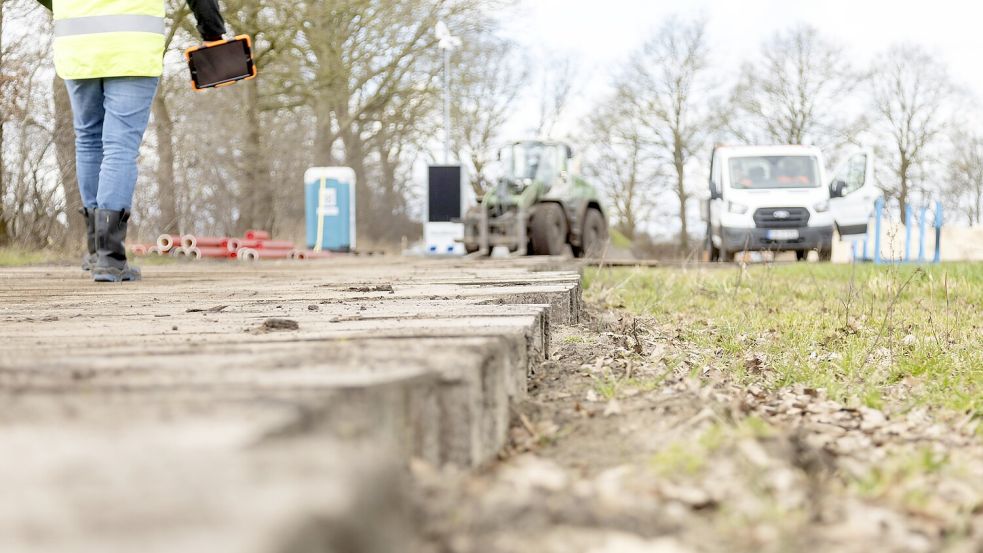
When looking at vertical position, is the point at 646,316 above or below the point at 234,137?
below

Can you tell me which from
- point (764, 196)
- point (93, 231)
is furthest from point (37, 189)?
point (764, 196)

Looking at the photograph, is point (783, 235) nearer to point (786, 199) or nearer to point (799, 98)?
point (786, 199)

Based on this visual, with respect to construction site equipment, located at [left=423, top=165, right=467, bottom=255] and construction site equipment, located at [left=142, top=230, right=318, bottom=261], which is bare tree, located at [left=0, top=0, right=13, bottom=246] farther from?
construction site equipment, located at [left=423, top=165, right=467, bottom=255]

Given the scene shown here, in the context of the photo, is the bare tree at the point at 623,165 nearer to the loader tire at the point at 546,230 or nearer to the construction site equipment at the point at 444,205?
the construction site equipment at the point at 444,205

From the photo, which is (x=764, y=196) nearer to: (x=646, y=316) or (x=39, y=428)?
(x=646, y=316)

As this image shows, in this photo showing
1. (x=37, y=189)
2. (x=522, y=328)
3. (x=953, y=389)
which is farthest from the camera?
→ (x=37, y=189)

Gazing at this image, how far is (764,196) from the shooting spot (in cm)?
1611

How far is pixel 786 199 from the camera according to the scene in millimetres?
16031

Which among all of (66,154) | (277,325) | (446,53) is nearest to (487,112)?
(446,53)

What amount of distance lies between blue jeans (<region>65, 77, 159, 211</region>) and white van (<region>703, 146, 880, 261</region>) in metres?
12.2

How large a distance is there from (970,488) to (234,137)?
60.2 ft

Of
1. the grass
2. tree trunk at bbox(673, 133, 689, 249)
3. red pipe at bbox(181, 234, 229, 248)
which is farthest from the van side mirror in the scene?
tree trunk at bbox(673, 133, 689, 249)

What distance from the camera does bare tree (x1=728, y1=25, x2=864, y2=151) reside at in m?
30.9

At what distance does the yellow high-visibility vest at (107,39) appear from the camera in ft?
14.7
